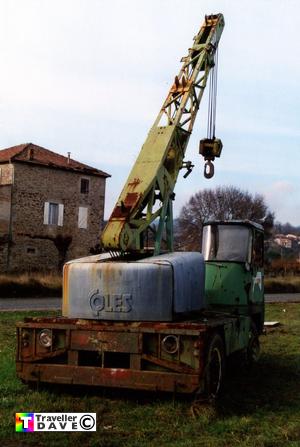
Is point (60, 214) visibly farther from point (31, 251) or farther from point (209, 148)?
point (209, 148)

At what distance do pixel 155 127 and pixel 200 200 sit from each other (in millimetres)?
64047

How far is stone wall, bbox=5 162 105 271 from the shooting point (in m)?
45.6

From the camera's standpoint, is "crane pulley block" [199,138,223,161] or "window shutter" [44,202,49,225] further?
"window shutter" [44,202,49,225]

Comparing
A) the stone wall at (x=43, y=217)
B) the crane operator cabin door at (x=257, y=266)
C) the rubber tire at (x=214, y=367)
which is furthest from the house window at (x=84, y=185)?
the rubber tire at (x=214, y=367)

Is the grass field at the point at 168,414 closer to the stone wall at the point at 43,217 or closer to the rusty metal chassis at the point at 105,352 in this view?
the rusty metal chassis at the point at 105,352

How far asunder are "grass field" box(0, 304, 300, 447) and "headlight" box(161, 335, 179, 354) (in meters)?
0.72

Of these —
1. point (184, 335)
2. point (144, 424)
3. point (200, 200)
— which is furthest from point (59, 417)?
point (200, 200)

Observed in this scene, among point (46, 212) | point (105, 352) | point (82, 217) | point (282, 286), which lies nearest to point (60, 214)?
point (46, 212)

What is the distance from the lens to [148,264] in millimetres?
7941

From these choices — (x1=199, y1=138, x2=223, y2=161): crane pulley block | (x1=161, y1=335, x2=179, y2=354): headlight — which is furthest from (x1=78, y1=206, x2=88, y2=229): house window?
(x1=161, y1=335, x2=179, y2=354): headlight

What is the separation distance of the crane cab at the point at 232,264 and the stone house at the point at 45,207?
3552 centimetres

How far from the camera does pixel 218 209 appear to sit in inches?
2859

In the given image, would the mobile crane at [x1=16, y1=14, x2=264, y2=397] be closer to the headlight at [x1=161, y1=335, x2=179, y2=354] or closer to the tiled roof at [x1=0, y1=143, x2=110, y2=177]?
the headlight at [x1=161, y1=335, x2=179, y2=354]

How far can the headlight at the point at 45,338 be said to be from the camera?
26.3 ft
